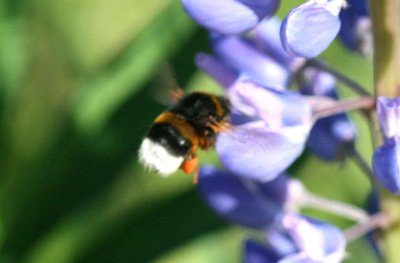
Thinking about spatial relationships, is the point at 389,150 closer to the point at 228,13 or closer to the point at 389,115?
the point at 389,115

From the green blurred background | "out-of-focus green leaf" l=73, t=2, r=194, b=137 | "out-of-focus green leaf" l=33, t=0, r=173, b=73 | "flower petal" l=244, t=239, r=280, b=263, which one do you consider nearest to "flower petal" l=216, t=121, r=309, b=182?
"flower petal" l=244, t=239, r=280, b=263

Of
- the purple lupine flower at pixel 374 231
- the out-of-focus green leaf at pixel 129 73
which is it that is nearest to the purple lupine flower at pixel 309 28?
the purple lupine flower at pixel 374 231

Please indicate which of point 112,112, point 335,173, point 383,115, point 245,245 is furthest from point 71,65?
point 383,115

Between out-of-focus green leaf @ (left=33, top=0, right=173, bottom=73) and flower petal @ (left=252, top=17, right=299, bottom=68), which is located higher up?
flower petal @ (left=252, top=17, right=299, bottom=68)

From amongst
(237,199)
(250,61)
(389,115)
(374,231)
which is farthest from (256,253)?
(389,115)

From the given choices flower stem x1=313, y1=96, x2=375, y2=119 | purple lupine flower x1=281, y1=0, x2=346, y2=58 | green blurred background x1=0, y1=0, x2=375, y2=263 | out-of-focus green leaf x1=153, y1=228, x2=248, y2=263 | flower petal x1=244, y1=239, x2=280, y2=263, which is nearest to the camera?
purple lupine flower x1=281, y1=0, x2=346, y2=58

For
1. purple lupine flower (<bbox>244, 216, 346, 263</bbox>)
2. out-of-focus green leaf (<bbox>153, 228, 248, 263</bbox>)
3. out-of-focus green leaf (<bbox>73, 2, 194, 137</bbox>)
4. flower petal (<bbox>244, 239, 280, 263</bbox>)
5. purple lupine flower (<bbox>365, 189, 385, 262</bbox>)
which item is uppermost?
out-of-focus green leaf (<bbox>73, 2, 194, 137</bbox>)

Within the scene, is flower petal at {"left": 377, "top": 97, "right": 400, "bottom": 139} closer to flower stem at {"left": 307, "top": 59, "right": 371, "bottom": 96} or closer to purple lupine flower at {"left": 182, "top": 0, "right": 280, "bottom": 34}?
flower stem at {"left": 307, "top": 59, "right": 371, "bottom": 96}

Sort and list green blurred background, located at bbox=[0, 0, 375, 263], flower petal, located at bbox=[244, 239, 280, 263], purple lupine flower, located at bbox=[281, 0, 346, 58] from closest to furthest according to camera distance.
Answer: purple lupine flower, located at bbox=[281, 0, 346, 58] → flower petal, located at bbox=[244, 239, 280, 263] → green blurred background, located at bbox=[0, 0, 375, 263]
